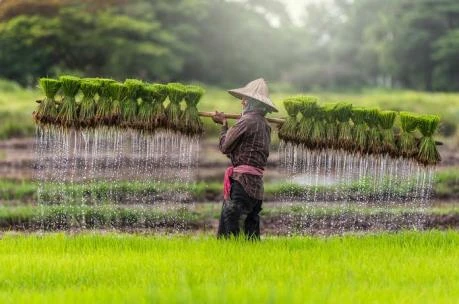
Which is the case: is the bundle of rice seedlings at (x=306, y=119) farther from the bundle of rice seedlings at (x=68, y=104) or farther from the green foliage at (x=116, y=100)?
the bundle of rice seedlings at (x=68, y=104)

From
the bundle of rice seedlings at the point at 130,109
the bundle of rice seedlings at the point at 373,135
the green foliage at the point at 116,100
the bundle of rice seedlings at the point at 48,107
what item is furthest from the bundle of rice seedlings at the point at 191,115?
the bundle of rice seedlings at the point at 373,135

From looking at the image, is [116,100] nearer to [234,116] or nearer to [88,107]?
[88,107]

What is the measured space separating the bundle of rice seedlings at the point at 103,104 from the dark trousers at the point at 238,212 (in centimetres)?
153

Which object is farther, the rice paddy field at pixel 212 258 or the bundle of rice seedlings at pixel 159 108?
the bundle of rice seedlings at pixel 159 108

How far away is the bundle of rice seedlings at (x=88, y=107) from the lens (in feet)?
31.3

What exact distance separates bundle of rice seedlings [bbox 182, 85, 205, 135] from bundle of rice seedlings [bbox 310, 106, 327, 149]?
3.68ft

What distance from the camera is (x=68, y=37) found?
31.7 meters

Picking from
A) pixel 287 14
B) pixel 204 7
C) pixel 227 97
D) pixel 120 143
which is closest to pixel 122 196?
pixel 120 143

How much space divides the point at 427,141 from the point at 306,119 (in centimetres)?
126

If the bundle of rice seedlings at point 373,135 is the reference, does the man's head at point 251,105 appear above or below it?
above

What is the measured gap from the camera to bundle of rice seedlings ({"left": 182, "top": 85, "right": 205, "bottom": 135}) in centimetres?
964

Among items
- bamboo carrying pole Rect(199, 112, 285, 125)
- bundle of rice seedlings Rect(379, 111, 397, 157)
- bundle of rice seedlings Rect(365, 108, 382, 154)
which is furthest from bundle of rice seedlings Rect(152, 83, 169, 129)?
bundle of rice seedlings Rect(379, 111, 397, 157)

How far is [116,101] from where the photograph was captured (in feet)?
31.6

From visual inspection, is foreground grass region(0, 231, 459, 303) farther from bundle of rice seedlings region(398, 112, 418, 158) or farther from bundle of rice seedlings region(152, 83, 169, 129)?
bundle of rice seedlings region(152, 83, 169, 129)
